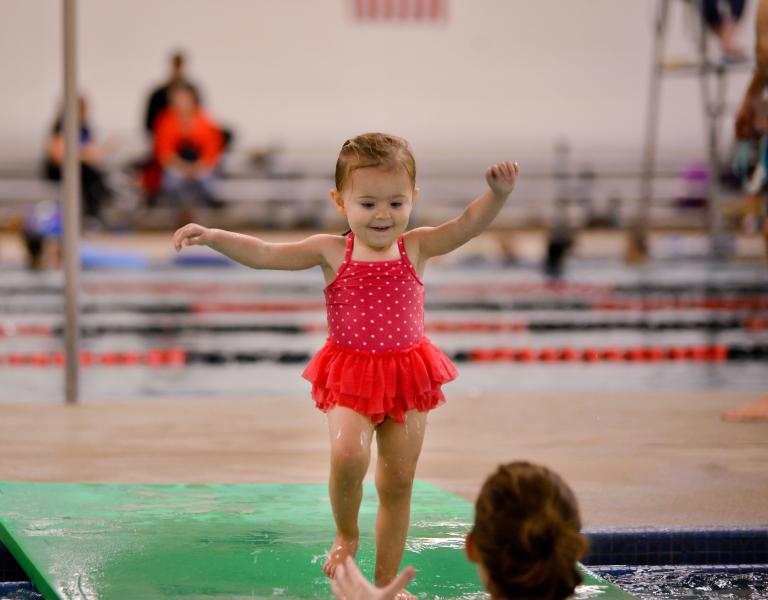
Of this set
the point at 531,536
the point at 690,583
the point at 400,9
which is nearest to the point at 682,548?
the point at 690,583

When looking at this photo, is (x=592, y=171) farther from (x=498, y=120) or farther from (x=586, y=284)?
(x=586, y=284)

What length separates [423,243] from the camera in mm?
3117

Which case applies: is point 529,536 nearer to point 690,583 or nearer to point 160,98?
point 690,583

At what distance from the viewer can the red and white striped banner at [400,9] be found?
672 inches

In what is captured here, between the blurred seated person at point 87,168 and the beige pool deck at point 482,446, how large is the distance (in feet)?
28.7

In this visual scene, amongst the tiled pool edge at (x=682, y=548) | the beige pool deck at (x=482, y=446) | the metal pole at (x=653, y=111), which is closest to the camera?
the tiled pool edge at (x=682, y=548)

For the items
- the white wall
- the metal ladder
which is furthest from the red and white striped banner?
the metal ladder

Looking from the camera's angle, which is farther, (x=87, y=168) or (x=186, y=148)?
(x=186, y=148)

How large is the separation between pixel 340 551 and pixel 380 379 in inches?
16.3

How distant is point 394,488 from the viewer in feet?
9.71

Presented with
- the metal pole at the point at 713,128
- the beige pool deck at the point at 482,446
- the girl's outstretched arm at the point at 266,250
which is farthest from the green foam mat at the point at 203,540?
the metal pole at the point at 713,128

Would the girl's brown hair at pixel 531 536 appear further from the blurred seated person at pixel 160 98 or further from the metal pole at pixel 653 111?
the blurred seated person at pixel 160 98

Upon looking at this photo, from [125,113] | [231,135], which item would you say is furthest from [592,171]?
[125,113]

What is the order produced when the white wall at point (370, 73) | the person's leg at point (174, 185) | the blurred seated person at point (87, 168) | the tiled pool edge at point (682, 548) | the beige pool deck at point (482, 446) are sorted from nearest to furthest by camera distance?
1. the tiled pool edge at point (682, 548)
2. the beige pool deck at point (482, 446)
3. the blurred seated person at point (87, 168)
4. the person's leg at point (174, 185)
5. the white wall at point (370, 73)
